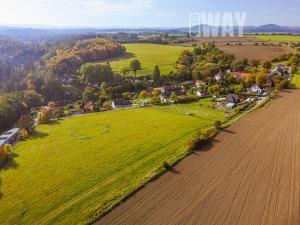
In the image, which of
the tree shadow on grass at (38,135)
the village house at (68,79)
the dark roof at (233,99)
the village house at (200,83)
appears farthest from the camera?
the village house at (68,79)

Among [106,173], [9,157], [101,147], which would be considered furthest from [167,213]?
[9,157]

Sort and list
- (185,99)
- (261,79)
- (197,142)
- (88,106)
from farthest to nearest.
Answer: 1. (261,79)
2. (88,106)
3. (185,99)
4. (197,142)

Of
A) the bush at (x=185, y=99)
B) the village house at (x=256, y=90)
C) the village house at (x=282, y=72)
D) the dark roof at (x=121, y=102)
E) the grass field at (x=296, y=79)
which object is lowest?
the dark roof at (x=121, y=102)

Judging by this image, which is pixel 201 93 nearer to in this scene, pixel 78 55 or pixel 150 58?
pixel 150 58

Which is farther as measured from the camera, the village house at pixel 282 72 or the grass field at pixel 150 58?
the grass field at pixel 150 58

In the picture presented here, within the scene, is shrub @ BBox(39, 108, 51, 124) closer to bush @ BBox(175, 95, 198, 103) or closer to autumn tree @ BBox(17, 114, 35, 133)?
autumn tree @ BBox(17, 114, 35, 133)

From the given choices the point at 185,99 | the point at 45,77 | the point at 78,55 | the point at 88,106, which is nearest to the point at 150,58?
the point at 78,55

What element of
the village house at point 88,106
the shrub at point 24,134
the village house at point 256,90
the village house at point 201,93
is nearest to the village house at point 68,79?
the village house at point 88,106

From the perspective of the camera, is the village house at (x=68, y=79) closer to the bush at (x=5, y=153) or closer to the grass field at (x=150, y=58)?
the grass field at (x=150, y=58)
